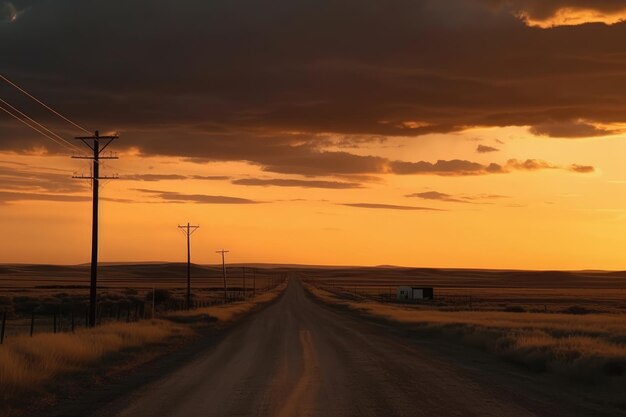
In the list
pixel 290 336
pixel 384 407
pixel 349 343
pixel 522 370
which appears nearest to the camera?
pixel 384 407

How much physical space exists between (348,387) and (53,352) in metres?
9.64

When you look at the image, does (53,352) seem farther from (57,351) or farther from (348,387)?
(348,387)

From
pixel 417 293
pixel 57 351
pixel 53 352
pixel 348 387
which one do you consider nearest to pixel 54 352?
pixel 53 352

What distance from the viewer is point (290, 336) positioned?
3334 cm

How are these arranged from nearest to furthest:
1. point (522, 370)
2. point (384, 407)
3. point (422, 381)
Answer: point (384, 407) → point (422, 381) → point (522, 370)

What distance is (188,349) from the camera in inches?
1084

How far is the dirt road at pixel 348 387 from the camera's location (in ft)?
43.0

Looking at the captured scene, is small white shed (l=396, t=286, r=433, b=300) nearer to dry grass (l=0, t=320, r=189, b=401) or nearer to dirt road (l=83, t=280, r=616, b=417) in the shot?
dry grass (l=0, t=320, r=189, b=401)

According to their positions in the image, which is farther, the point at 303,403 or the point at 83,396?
the point at 83,396

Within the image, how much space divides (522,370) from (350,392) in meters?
7.79

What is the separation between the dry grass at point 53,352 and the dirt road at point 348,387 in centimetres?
283

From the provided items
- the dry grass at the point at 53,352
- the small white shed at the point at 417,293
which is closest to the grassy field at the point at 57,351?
the dry grass at the point at 53,352

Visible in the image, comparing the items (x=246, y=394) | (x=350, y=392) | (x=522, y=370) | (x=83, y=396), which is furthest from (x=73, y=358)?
(x=522, y=370)

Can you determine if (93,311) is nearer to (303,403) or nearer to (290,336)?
(290,336)
